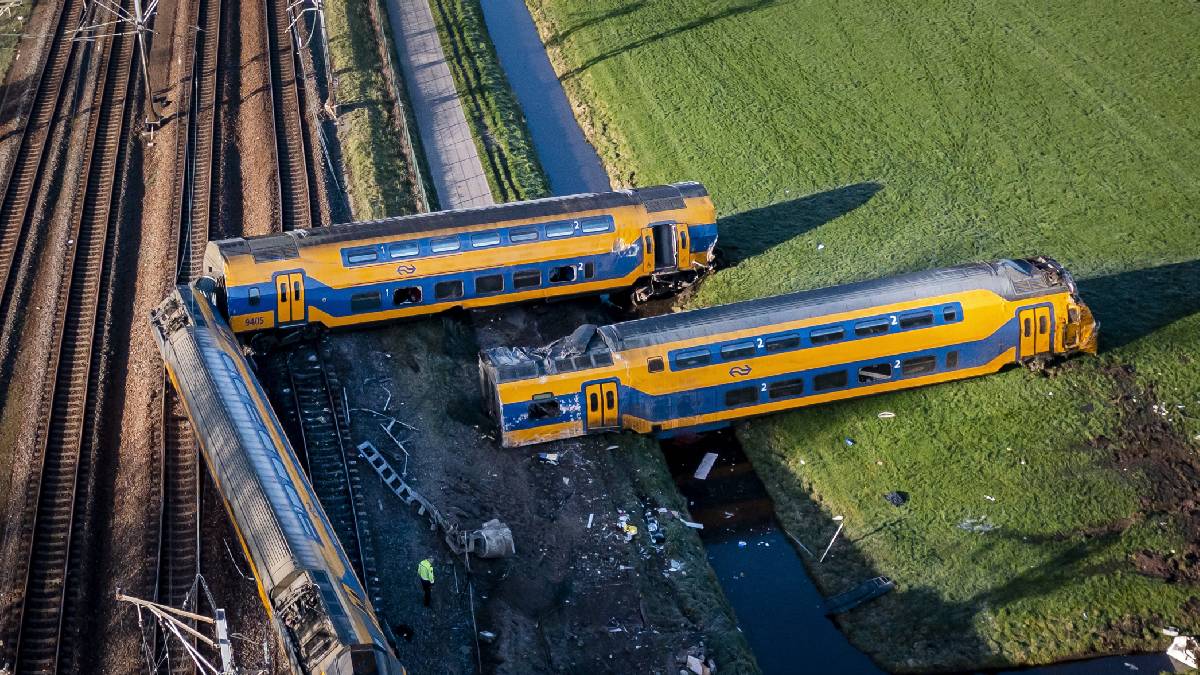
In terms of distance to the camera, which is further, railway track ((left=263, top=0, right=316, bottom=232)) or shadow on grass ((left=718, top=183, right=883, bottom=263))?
railway track ((left=263, top=0, right=316, bottom=232))

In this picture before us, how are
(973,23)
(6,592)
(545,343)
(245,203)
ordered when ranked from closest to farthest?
(6,592) < (545,343) < (245,203) < (973,23)

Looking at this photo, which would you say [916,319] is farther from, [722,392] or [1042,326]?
[722,392]

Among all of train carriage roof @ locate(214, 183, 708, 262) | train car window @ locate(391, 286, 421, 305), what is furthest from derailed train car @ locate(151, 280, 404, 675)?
train car window @ locate(391, 286, 421, 305)

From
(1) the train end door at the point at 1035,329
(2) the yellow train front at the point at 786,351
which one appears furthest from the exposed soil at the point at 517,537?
(1) the train end door at the point at 1035,329

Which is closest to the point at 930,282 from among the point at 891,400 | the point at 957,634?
the point at 891,400

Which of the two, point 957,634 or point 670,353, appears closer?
point 957,634

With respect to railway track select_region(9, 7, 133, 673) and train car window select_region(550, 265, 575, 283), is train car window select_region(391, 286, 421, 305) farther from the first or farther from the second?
railway track select_region(9, 7, 133, 673)

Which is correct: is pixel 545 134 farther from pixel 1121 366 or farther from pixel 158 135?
pixel 1121 366
